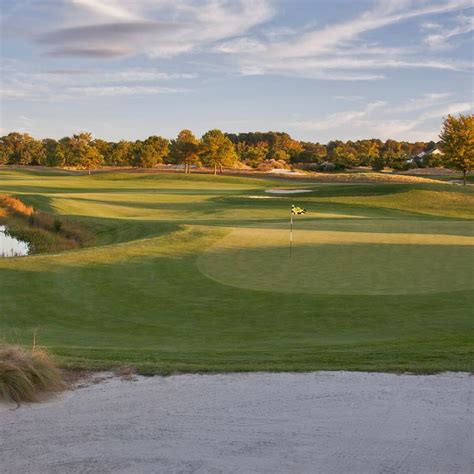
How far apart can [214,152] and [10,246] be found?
5914cm

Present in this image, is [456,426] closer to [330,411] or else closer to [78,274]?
[330,411]

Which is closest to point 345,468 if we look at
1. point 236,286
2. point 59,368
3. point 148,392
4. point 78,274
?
Result: point 148,392

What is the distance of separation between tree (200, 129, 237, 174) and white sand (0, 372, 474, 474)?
81.7m

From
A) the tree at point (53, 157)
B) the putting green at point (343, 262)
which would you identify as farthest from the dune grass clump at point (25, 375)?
the tree at point (53, 157)

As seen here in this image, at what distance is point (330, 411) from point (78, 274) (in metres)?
10.4

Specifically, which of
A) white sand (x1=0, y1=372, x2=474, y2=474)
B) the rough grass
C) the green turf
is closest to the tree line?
the rough grass

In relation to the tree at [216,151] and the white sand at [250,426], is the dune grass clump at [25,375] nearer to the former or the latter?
the white sand at [250,426]

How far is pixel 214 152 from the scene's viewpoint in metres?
88.1

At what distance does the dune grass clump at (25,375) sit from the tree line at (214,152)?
166ft

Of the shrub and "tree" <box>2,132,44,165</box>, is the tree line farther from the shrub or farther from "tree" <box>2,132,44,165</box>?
the shrub

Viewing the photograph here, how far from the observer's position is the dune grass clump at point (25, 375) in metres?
6.68

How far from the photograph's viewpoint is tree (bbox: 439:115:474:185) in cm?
5288

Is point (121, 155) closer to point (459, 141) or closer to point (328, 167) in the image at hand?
point (328, 167)

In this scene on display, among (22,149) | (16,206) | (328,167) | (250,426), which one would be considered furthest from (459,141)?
(22,149)
